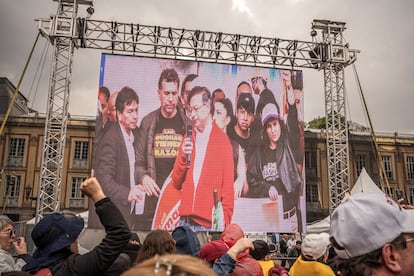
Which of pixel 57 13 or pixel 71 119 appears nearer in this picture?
pixel 57 13

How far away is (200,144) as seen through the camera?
1695 cm

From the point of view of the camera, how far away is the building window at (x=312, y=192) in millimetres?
32250

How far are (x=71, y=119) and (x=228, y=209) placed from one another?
19.1m

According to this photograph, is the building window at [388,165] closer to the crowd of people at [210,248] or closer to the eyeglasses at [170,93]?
the eyeglasses at [170,93]

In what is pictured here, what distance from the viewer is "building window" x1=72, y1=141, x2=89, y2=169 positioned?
31156 millimetres

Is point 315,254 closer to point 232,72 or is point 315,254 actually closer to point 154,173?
point 154,173

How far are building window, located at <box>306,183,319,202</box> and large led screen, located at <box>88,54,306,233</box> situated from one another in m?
15.5

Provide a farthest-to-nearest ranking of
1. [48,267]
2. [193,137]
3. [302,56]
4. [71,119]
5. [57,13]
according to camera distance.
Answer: [71,119], [302,56], [193,137], [57,13], [48,267]

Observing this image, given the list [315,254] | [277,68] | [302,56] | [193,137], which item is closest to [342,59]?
[302,56]

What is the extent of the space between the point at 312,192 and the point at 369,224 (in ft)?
105

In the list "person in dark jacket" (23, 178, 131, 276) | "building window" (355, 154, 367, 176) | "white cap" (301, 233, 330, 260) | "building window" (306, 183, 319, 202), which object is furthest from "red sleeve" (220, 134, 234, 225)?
"building window" (355, 154, 367, 176)

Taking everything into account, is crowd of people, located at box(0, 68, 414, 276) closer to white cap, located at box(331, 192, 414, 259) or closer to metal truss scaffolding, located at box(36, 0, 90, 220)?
metal truss scaffolding, located at box(36, 0, 90, 220)

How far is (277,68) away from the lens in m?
18.0

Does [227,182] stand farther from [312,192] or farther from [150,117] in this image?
[312,192]
